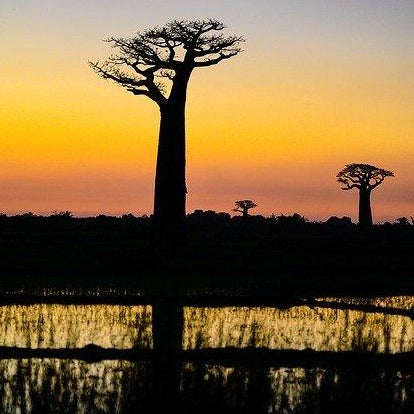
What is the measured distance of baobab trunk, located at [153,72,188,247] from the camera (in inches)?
1266

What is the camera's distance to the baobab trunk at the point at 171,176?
32156 mm

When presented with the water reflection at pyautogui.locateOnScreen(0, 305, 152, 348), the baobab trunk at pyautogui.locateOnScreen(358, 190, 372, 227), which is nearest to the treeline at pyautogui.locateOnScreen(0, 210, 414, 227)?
the baobab trunk at pyautogui.locateOnScreen(358, 190, 372, 227)

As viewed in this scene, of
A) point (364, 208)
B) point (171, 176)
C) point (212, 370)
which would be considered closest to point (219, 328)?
point (212, 370)

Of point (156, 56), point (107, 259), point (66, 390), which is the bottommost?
point (66, 390)

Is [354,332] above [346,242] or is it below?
below

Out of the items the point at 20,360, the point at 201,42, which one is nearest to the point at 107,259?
the point at 201,42

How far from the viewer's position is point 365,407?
29.2 ft

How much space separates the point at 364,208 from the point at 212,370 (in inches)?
2004

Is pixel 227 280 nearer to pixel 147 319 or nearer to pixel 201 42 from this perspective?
pixel 147 319

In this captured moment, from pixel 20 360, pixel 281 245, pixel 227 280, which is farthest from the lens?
pixel 281 245

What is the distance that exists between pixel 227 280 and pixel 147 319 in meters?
7.78

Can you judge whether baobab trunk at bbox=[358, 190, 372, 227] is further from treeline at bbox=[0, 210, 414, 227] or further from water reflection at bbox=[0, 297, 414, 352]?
water reflection at bbox=[0, 297, 414, 352]

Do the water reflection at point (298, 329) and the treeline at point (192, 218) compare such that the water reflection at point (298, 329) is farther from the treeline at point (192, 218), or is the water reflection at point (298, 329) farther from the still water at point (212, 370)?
the treeline at point (192, 218)

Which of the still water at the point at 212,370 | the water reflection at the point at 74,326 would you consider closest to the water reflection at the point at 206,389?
the still water at the point at 212,370
